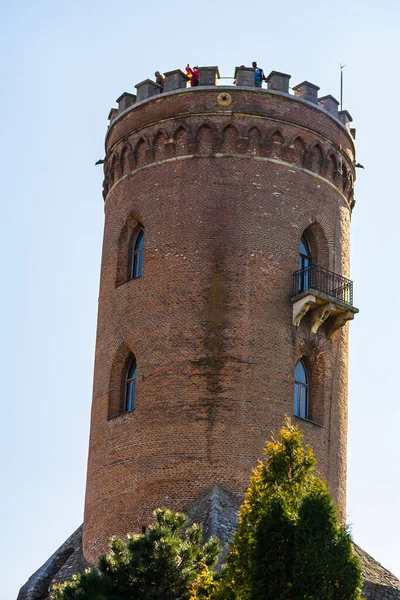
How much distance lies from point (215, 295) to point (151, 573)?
7526 mm

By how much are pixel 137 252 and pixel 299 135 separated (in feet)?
14.6

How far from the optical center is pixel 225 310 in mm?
26906

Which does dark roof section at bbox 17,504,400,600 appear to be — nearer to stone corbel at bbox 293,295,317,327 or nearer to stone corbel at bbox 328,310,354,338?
stone corbel at bbox 293,295,317,327

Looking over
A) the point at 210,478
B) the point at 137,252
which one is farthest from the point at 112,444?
the point at 137,252

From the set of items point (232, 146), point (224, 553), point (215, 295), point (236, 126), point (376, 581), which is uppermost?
point (236, 126)

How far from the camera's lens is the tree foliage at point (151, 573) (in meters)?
21.0

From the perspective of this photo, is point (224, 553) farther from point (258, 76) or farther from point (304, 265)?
point (258, 76)

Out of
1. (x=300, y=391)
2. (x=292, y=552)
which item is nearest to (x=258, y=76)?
(x=300, y=391)

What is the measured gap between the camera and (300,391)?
90.4 ft

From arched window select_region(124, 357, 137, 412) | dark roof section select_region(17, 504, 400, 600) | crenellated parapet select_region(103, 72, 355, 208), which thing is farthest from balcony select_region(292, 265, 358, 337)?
dark roof section select_region(17, 504, 400, 600)

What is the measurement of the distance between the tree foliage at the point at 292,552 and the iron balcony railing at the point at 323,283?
8.61 m

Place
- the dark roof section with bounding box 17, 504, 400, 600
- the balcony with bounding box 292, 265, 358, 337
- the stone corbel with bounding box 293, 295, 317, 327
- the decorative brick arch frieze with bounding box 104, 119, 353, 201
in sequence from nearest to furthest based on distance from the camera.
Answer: the dark roof section with bounding box 17, 504, 400, 600 < the stone corbel with bounding box 293, 295, 317, 327 < the balcony with bounding box 292, 265, 358, 337 < the decorative brick arch frieze with bounding box 104, 119, 353, 201

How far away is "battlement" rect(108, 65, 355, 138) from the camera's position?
2872cm

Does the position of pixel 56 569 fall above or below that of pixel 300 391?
below
